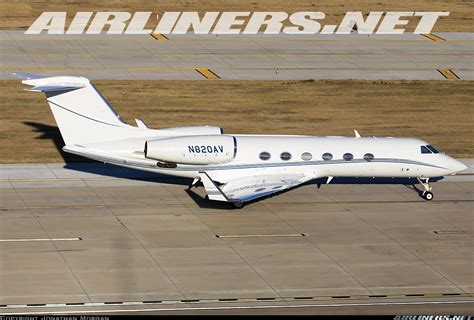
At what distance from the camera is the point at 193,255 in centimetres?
3762

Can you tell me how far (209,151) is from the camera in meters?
43.1

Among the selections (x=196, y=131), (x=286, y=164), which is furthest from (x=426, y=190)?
(x=196, y=131)

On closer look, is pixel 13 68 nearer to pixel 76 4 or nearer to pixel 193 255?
pixel 76 4

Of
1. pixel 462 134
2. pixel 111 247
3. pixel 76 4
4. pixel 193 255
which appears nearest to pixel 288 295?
pixel 193 255

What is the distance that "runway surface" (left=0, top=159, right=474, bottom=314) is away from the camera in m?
33.6

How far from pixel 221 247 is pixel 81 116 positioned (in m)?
8.86

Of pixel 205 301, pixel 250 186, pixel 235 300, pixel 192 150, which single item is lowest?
pixel 205 301

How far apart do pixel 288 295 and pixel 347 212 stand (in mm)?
10060

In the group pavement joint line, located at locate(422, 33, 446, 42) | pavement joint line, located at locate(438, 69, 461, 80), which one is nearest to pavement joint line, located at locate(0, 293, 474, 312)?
pavement joint line, located at locate(438, 69, 461, 80)

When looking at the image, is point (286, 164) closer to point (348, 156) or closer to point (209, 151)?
point (348, 156)

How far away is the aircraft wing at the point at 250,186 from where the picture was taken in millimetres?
41312

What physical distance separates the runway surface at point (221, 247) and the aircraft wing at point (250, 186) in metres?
0.82

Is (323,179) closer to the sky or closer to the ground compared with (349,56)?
closer to the ground

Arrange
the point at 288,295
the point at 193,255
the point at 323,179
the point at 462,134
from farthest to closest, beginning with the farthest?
the point at 462,134
the point at 323,179
the point at 193,255
the point at 288,295
